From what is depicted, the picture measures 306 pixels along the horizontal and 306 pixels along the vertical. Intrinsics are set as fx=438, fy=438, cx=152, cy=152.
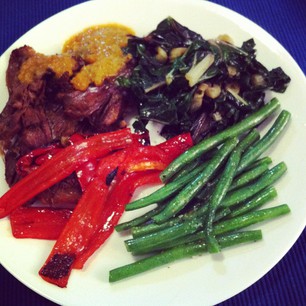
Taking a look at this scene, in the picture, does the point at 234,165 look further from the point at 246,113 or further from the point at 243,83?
the point at 243,83

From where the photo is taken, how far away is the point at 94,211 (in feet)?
9.91

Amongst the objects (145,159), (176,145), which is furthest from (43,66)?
(176,145)

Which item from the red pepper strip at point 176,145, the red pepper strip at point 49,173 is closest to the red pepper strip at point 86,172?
the red pepper strip at point 49,173

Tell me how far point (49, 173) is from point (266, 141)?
1599mm

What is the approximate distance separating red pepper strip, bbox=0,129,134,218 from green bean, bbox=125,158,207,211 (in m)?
0.53

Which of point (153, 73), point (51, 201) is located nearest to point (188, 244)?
point (51, 201)

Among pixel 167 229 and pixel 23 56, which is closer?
pixel 167 229

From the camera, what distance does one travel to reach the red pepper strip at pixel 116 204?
298cm

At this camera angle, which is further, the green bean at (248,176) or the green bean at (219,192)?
the green bean at (248,176)

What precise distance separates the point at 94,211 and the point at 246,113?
145 cm

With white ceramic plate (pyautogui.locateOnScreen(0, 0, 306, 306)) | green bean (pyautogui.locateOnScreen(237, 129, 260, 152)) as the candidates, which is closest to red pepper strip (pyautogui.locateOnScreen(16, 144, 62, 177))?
white ceramic plate (pyautogui.locateOnScreen(0, 0, 306, 306))

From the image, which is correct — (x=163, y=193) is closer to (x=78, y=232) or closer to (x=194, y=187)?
(x=194, y=187)

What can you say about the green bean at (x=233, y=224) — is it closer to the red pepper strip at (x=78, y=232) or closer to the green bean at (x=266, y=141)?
the green bean at (x=266, y=141)

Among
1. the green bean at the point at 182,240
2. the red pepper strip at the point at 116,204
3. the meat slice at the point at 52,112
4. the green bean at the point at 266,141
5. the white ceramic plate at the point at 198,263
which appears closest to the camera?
the white ceramic plate at the point at 198,263
